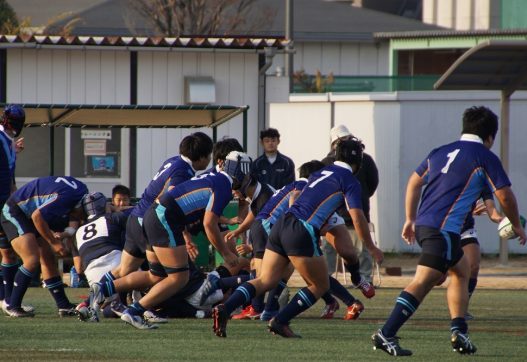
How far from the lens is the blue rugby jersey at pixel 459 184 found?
35.0 ft

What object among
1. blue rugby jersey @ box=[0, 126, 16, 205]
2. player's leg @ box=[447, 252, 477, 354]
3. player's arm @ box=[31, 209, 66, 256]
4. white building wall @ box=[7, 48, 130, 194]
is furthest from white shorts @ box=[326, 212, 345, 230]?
white building wall @ box=[7, 48, 130, 194]

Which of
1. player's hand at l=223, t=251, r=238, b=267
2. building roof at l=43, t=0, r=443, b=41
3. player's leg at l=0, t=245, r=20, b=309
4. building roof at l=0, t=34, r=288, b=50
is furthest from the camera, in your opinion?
building roof at l=43, t=0, r=443, b=41

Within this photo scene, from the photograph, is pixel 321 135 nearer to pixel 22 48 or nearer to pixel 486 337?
pixel 22 48

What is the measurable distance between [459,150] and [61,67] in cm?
1270

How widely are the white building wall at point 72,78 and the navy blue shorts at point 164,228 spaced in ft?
34.1

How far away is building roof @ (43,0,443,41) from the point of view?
4322 centimetres

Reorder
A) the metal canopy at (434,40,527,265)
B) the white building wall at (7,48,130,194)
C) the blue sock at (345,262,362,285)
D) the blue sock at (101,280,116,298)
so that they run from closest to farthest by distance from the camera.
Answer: the blue sock at (101,280,116,298)
the blue sock at (345,262,362,285)
the metal canopy at (434,40,527,265)
the white building wall at (7,48,130,194)

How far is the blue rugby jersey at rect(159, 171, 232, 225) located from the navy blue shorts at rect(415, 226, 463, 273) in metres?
2.12

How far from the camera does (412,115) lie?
2259 cm

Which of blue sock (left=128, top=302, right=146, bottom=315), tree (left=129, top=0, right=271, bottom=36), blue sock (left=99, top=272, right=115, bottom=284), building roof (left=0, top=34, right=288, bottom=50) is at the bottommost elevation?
blue sock (left=128, top=302, right=146, bottom=315)

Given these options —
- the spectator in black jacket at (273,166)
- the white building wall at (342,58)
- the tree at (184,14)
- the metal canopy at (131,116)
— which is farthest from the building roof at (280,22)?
the spectator in black jacket at (273,166)

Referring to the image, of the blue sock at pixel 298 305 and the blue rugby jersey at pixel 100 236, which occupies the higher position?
the blue rugby jersey at pixel 100 236

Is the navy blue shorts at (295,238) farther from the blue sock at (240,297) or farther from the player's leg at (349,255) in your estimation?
the player's leg at (349,255)

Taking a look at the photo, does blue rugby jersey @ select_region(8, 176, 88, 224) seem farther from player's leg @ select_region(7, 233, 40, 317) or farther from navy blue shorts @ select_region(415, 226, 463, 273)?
navy blue shorts @ select_region(415, 226, 463, 273)
